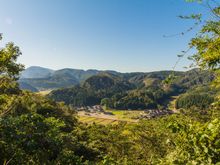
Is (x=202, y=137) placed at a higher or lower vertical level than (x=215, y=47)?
lower

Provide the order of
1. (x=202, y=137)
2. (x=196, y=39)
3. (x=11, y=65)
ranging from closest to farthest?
(x=202, y=137), (x=196, y=39), (x=11, y=65)

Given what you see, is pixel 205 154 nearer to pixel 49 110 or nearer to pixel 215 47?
pixel 215 47

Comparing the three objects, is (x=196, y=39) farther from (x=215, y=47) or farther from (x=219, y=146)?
(x=219, y=146)

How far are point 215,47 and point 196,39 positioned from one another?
756 millimetres

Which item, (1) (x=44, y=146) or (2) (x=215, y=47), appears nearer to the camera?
(2) (x=215, y=47)

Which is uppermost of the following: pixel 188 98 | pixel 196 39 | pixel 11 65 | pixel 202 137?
pixel 196 39

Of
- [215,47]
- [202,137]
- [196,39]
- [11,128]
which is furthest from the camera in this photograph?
[11,128]

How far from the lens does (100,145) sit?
108ft

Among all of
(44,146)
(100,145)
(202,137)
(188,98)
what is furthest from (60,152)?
(188,98)

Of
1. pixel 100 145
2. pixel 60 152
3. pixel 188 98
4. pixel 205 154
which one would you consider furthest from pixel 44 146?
pixel 188 98

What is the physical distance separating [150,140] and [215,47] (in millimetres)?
26453

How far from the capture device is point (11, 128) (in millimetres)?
10031

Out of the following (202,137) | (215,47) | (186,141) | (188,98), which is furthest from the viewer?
(188,98)

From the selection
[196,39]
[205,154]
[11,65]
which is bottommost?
[205,154]
